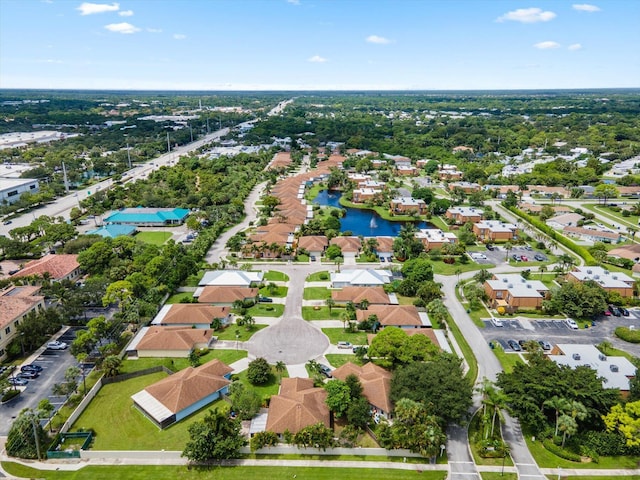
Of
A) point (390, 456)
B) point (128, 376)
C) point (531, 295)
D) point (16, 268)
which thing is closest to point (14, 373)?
point (128, 376)

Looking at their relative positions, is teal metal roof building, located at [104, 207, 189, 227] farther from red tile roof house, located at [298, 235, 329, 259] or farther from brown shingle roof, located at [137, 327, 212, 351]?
brown shingle roof, located at [137, 327, 212, 351]

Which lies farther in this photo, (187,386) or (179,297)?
(179,297)

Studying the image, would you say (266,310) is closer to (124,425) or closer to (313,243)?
(313,243)

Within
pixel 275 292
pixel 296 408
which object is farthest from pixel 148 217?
pixel 296 408

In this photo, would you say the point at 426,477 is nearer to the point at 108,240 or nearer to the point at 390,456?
the point at 390,456

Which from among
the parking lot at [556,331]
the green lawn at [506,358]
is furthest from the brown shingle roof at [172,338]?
the parking lot at [556,331]

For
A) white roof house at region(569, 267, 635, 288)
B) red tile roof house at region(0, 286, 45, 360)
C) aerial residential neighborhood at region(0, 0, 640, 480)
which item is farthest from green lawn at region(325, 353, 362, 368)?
white roof house at region(569, 267, 635, 288)
